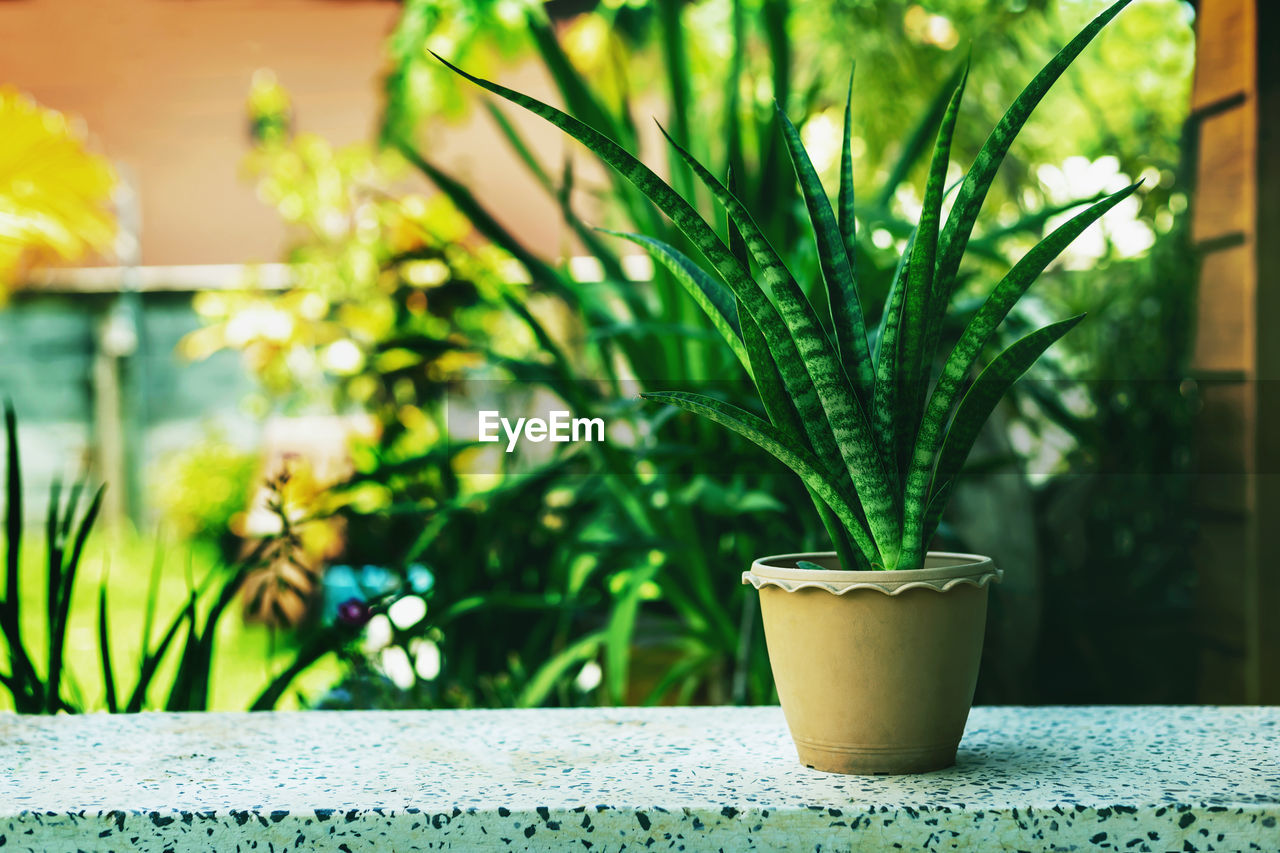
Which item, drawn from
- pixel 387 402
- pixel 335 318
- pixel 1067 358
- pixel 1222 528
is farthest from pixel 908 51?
pixel 335 318

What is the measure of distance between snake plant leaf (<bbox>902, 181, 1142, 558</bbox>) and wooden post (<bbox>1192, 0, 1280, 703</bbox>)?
1.20 m

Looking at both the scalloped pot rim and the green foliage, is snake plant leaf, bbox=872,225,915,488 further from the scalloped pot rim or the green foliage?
the green foliage

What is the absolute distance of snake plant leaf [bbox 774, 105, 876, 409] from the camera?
78 centimetres

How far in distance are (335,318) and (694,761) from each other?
210cm

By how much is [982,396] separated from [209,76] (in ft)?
8.76

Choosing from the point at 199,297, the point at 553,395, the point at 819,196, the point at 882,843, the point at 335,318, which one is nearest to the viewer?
the point at 882,843

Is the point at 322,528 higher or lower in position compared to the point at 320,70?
Answer: lower

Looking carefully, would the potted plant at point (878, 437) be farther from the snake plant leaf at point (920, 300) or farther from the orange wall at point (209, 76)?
the orange wall at point (209, 76)

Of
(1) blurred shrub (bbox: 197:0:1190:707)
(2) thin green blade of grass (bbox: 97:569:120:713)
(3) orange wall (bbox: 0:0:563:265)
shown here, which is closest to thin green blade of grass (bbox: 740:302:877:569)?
(1) blurred shrub (bbox: 197:0:1190:707)

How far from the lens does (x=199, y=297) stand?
11.2 feet

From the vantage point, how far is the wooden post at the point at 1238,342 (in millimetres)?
1718

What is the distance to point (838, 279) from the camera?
2.61 ft

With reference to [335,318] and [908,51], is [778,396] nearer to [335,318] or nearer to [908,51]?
[908,51]

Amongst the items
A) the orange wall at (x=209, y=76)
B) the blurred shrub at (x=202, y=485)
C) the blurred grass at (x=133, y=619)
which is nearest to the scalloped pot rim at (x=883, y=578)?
the orange wall at (x=209, y=76)
